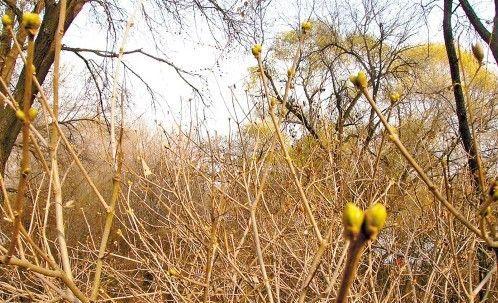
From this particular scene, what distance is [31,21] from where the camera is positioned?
2.54ft

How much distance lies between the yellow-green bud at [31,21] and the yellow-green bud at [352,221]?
0.54 m

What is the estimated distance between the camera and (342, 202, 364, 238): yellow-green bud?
46 centimetres

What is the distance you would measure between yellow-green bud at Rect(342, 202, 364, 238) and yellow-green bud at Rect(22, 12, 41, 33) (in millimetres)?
541

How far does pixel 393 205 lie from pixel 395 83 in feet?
27.2

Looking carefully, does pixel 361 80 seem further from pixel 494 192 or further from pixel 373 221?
pixel 373 221

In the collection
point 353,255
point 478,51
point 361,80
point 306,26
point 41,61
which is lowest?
point 353,255

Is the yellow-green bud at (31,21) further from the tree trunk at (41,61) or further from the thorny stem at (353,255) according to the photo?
the tree trunk at (41,61)

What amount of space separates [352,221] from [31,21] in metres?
0.57

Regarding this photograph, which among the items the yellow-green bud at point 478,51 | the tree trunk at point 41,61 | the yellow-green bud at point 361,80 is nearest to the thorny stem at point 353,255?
the yellow-green bud at point 361,80

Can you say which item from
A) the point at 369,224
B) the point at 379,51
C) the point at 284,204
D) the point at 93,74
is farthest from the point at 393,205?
the point at 379,51

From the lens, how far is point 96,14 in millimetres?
7441

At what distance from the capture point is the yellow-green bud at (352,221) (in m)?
0.46

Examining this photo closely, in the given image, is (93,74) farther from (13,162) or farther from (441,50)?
(441,50)

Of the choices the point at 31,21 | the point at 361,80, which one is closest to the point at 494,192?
the point at 361,80
